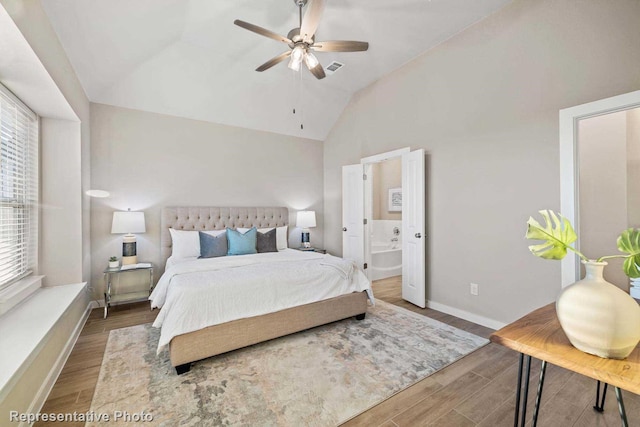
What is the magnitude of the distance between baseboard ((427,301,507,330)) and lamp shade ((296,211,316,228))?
2.37m

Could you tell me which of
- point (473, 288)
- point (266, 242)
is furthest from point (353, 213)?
point (473, 288)

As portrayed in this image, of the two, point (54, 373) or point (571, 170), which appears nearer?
point (54, 373)

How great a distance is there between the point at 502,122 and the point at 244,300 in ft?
10.6

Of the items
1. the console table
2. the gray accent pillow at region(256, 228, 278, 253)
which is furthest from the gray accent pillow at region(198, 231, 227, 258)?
the console table

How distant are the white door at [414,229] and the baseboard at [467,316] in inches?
6.3

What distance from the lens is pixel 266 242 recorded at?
4.09m

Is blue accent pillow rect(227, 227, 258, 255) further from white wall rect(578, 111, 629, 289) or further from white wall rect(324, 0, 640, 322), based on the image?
white wall rect(578, 111, 629, 289)

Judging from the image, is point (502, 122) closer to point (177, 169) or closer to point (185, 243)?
point (185, 243)

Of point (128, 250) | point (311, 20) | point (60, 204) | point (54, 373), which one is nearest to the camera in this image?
point (54, 373)

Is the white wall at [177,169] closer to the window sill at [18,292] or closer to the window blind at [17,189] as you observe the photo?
the window blind at [17,189]

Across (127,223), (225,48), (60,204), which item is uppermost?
(225,48)

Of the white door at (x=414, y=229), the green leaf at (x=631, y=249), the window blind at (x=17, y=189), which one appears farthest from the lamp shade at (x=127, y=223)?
the green leaf at (x=631, y=249)

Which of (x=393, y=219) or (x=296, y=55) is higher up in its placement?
(x=296, y=55)

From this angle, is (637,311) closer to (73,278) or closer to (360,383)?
(360,383)
